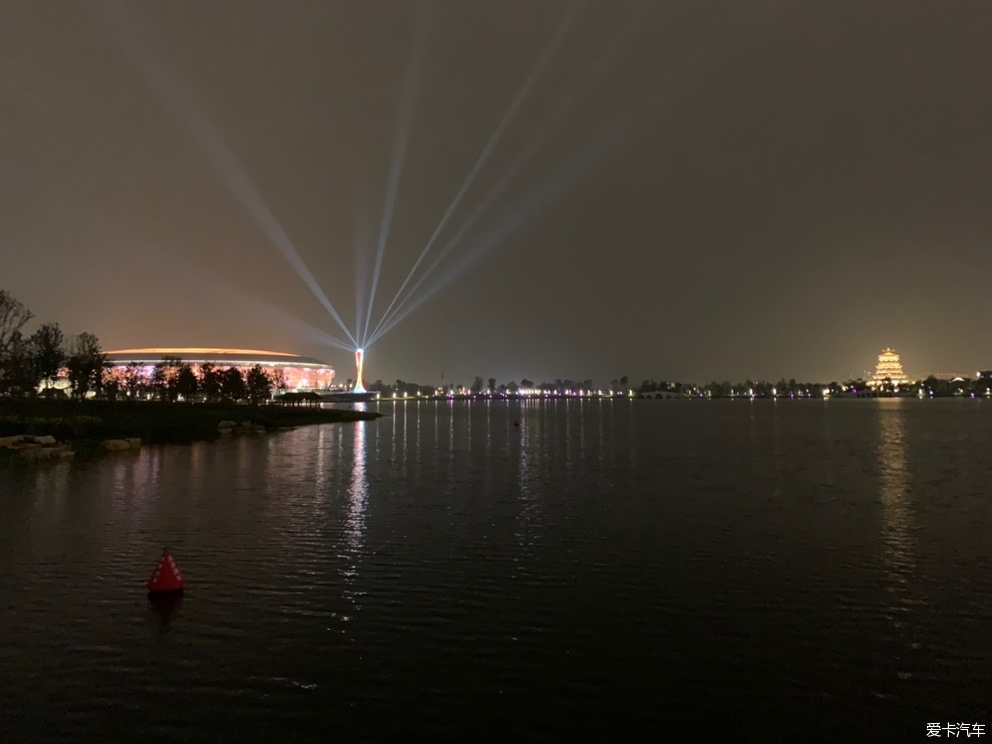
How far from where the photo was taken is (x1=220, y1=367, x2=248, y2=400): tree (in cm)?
12444

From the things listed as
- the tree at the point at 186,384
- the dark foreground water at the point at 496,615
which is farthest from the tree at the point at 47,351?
the dark foreground water at the point at 496,615

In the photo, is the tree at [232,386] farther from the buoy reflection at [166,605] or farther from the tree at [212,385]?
the buoy reflection at [166,605]

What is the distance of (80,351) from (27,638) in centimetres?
10918

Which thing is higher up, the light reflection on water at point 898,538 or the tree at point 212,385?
the tree at point 212,385

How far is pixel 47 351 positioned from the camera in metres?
89.6

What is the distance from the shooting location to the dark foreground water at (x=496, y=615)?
10875 mm

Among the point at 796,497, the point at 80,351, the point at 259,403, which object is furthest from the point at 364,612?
the point at 259,403

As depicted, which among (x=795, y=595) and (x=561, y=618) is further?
(x=795, y=595)

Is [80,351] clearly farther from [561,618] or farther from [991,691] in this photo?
[991,691]

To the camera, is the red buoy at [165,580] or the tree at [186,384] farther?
the tree at [186,384]

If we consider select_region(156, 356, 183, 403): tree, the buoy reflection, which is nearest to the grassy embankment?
select_region(156, 356, 183, 403): tree

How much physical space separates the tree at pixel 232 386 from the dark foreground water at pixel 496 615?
93.0m

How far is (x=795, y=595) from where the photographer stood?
17.4 m

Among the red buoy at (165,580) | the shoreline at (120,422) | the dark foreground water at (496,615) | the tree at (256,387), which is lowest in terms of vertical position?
the dark foreground water at (496,615)
